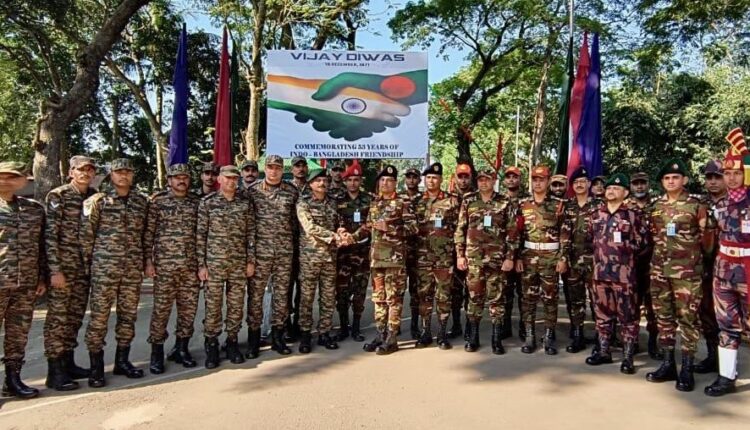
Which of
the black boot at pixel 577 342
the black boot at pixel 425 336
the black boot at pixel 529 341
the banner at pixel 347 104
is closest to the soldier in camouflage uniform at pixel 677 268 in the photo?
the black boot at pixel 577 342

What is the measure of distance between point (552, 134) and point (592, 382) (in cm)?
2195

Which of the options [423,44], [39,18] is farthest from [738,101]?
[39,18]

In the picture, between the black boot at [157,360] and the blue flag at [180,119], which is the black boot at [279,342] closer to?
the black boot at [157,360]

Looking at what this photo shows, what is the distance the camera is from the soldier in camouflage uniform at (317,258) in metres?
4.71

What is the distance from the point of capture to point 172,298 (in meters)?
4.31

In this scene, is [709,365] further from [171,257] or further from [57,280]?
[57,280]

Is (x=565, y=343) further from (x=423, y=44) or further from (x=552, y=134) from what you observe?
(x=552, y=134)

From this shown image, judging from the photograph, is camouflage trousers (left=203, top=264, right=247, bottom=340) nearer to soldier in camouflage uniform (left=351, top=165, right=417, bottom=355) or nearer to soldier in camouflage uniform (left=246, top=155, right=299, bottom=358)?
soldier in camouflage uniform (left=246, top=155, right=299, bottom=358)

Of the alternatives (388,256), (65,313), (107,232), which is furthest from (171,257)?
(388,256)

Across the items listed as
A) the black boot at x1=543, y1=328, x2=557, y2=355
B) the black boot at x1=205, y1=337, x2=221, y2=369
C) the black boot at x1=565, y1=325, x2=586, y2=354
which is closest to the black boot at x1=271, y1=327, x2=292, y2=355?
the black boot at x1=205, y1=337, x2=221, y2=369

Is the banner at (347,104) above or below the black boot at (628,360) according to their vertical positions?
above

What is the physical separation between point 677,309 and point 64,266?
4693mm

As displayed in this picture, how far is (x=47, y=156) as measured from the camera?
6.82 m

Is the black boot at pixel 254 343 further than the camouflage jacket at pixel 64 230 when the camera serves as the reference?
Yes
